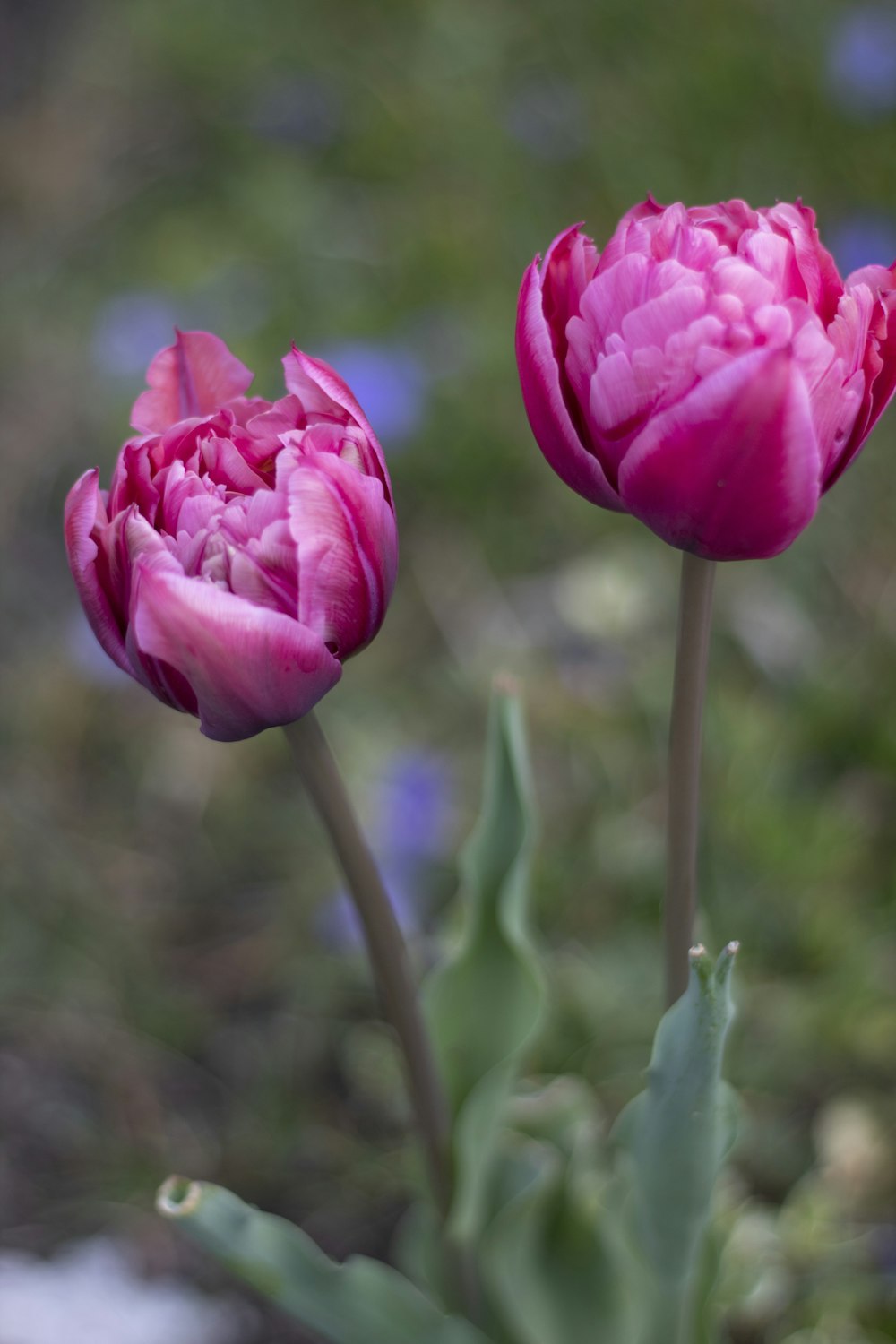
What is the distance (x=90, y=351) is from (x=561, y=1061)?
137cm

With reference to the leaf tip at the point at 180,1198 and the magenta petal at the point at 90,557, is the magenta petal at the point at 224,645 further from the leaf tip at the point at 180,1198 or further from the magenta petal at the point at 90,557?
the leaf tip at the point at 180,1198

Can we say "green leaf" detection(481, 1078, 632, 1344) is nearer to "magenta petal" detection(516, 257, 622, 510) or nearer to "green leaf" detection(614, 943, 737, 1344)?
"green leaf" detection(614, 943, 737, 1344)

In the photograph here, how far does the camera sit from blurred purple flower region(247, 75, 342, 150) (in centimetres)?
219

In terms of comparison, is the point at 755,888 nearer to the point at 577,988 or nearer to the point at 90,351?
the point at 577,988

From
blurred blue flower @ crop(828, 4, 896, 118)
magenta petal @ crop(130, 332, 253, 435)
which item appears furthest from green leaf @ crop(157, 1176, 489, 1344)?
blurred blue flower @ crop(828, 4, 896, 118)

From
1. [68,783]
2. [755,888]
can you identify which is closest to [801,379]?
[755,888]

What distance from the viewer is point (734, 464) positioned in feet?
1.47

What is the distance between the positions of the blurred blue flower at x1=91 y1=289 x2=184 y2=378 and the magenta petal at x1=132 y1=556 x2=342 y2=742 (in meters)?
1.37

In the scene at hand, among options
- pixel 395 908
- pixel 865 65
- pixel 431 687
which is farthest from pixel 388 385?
pixel 865 65

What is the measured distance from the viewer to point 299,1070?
1192 millimetres

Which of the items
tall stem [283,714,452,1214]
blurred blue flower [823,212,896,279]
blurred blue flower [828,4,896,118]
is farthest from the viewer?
blurred blue flower [828,4,896,118]

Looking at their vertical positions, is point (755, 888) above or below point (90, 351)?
below

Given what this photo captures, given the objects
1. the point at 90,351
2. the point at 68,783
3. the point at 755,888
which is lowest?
the point at 755,888

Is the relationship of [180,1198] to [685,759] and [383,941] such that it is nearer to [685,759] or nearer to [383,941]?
[383,941]
